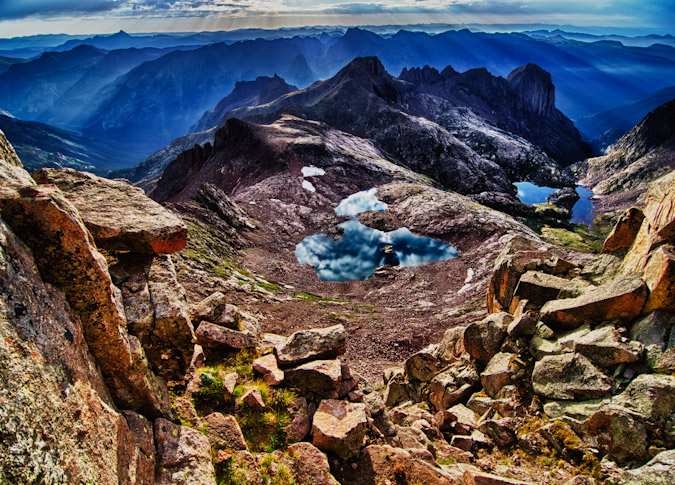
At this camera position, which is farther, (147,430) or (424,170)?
(424,170)

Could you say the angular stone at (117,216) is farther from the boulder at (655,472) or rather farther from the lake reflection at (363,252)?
the lake reflection at (363,252)

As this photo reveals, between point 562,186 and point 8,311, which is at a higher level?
point 8,311

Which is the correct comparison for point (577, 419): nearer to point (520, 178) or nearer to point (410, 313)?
point (410, 313)

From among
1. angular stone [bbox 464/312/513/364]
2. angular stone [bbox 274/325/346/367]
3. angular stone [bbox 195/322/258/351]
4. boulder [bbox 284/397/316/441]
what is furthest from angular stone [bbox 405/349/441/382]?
angular stone [bbox 195/322/258/351]

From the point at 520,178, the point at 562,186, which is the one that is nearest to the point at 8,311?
the point at 520,178

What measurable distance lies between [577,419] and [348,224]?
171ft

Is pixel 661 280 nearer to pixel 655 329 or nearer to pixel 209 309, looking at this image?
pixel 655 329

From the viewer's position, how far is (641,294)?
1531 cm

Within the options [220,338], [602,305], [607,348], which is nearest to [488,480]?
[607,348]

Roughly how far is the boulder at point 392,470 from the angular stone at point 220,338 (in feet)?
25.1

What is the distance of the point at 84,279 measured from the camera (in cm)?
793

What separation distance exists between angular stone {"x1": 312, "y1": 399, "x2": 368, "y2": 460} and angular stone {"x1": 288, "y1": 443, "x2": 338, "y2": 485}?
610 millimetres

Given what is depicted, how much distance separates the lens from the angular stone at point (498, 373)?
17672 mm

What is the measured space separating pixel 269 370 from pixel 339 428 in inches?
166
